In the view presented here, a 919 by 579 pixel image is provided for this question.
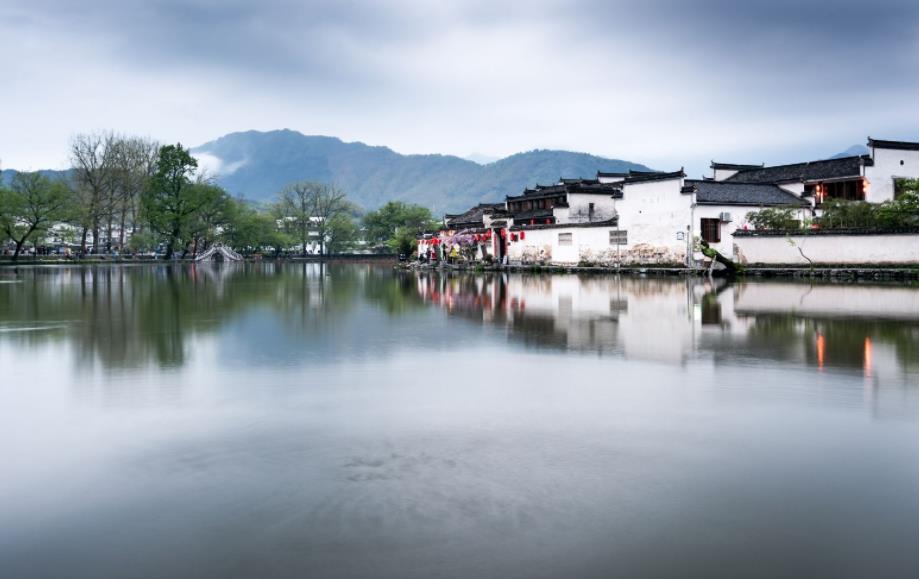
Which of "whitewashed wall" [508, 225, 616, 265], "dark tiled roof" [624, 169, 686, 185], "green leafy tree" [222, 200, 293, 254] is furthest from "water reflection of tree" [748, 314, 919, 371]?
"green leafy tree" [222, 200, 293, 254]

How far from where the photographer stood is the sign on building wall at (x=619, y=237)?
4490 centimetres

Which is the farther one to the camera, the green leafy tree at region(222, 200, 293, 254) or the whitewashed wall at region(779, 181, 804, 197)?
the green leafy tree at region(222, 200, 293, 254)

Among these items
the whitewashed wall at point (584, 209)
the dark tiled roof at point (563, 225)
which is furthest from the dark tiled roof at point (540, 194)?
the dark tiled roof at point (563, 225)

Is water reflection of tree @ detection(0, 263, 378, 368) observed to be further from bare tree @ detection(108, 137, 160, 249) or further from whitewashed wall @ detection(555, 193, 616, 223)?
bare tree @ detection(108, 137, 160, 249)

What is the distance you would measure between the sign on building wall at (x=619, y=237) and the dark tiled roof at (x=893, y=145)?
A: 15.3 m

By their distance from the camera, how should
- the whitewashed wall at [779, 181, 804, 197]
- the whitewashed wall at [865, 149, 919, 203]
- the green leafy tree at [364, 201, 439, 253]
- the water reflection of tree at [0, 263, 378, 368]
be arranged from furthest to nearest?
the green leafy tree at [364, 201, 439, 253] → the whitewashed wall at [779, 181, 804, 197] → the whitewashed wall at [865, 149, 919, 203] → the water reflection of tree at [0, 263, 378, 368]

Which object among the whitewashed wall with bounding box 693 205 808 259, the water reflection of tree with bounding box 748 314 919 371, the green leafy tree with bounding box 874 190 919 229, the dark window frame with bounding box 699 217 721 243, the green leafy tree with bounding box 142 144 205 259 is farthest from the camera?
the green leafy tree with bounding box 142 144 205 259

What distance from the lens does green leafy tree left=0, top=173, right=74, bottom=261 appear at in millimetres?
64125

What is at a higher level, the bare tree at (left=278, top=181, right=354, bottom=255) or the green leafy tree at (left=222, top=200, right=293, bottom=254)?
the bare tree at (left=278, top=181, right=354, bottom=255)

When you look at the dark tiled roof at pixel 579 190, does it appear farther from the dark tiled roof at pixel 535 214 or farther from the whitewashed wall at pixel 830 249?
the whitewashed wall at pixel 830 249

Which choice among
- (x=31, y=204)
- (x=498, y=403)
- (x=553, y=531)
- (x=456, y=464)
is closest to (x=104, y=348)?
(x=498, y=403)

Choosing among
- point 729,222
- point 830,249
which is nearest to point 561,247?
point 729,222

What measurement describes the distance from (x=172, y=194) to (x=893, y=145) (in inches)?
2639

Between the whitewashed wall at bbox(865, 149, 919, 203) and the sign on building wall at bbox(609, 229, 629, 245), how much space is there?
14354mm
